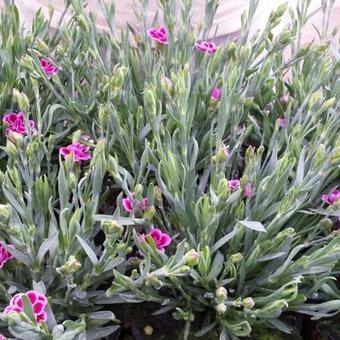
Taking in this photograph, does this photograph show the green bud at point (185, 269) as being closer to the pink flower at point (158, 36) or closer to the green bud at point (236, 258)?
the green bud at point (236, 258)

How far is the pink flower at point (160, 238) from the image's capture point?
675mm

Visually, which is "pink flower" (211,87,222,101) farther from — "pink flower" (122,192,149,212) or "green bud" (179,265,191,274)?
"green bud" (179,265,191,274)

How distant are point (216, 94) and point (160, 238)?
26 centimetres

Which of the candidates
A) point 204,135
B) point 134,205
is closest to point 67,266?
point 134,205

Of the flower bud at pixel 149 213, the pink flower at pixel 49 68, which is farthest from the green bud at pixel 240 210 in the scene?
the pink flower at pixel 49 68

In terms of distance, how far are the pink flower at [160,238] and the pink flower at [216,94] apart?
0.79 ft

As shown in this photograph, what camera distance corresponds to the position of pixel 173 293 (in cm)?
73

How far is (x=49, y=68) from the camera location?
902mm

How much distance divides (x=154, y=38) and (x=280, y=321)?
18.9 inches

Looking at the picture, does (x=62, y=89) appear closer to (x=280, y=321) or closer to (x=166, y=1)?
(x=166, y=1)

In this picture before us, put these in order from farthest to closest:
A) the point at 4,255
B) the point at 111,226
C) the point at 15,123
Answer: the point at 15,123, the point at 4,255, the point at 111,226

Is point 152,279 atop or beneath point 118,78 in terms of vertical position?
beneath

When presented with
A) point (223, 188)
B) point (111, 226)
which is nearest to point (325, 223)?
point (223, 188)

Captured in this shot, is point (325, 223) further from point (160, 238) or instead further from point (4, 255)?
point (4, 255)
